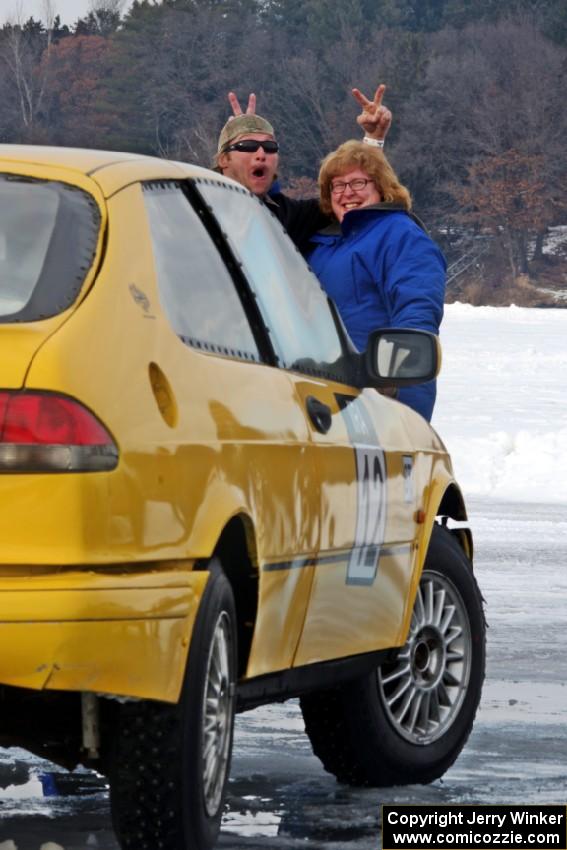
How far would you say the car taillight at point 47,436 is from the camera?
412 centimetres

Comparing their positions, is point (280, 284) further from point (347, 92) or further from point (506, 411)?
point (347, 92)

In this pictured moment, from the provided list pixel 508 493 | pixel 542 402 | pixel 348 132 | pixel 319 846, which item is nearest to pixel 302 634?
pixel 319 846

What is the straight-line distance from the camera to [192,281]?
4.93m

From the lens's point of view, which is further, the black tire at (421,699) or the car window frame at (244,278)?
the black tire at (421,699)

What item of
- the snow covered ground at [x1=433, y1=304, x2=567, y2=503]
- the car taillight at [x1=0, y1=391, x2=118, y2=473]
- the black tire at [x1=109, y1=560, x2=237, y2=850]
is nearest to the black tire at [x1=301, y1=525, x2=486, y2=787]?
the black tire at [x1=109, y1=560, x2=237, y2=850]

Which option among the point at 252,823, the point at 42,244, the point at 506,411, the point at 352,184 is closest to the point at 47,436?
the point at 42,244

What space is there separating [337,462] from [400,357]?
0.56 metres

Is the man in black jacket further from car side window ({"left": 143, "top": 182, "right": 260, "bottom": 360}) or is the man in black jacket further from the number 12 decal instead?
car side window ({"left": 143, "top": 182, "right": 260, "bottom": 360})

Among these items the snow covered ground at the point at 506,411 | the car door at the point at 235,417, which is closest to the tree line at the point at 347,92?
the snow covered ground at the point at 506,411

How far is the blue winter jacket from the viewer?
7.61m

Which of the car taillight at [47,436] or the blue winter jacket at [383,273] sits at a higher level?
the car taillight at [47,436]

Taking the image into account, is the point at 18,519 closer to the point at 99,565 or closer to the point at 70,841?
the point at 99,565

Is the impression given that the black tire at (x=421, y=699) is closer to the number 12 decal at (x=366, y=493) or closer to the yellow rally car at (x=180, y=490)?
the yellow rally car at (x=180, y=490)

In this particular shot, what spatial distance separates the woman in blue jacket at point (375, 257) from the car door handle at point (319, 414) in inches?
76.6
